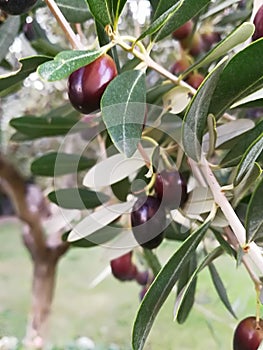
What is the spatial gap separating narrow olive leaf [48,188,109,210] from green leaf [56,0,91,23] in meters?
0.21

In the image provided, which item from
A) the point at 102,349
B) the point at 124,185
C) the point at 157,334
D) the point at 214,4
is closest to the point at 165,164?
the point at 124,185

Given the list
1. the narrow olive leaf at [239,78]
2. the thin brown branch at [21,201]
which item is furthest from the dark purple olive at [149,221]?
the thin brown branch at [21,201]

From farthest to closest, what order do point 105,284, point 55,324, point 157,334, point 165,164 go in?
point 105,284
point 55,324
point 157,334
point 165,164

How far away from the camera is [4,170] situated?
212cm

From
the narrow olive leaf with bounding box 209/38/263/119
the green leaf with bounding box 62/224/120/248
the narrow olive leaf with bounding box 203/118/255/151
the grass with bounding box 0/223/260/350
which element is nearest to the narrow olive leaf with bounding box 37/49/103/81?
the narrow olive leaf with bounding box 209/38/263/119

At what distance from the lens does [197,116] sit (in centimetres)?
45

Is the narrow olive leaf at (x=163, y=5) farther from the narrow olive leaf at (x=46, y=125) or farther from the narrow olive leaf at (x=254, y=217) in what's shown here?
the narrow olive leaf at (x=46, y=125)

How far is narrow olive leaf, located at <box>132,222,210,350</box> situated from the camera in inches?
16.0

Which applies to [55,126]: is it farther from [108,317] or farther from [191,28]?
[108,317]

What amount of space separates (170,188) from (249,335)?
5.9 inches

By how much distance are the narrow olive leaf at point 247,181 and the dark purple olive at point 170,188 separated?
7 cm

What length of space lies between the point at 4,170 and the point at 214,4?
1504 mm

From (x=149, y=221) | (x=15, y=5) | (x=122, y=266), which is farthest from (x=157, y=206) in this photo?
(x=122, y=266)

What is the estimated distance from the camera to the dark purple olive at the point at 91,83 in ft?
1.42
